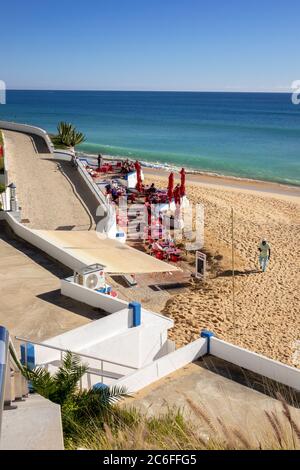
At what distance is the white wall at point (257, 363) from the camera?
25.3 ft

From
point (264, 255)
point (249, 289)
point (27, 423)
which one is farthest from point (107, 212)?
point (27, 423)

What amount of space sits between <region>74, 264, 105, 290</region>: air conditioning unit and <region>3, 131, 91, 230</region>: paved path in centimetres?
601

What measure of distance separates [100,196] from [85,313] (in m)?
10.4

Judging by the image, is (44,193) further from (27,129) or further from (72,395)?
(27,129)

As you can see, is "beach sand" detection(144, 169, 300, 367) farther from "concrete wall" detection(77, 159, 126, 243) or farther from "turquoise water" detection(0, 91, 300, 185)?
"turquoise water" detection(0, 91, 300, 185)

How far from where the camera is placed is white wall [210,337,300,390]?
7.70 metres

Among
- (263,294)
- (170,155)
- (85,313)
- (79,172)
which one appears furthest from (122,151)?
(85,313)

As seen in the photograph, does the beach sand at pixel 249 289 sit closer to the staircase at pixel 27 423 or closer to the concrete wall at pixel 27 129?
the staircase at pixel 27 423

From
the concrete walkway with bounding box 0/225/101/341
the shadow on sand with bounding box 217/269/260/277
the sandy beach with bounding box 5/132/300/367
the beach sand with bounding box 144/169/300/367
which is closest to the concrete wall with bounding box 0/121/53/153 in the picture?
the sandy beach with bounding box 5/132/300/367

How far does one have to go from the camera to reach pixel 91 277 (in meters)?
10.4

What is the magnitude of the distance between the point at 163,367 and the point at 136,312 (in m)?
1.35

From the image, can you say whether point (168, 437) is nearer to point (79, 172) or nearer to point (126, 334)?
point (126, 334)

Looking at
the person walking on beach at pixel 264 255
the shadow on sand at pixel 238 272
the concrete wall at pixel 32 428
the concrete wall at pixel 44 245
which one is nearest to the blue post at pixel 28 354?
the concrete wall at pixel 44 245

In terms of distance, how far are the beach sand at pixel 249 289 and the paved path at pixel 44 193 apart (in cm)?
468
